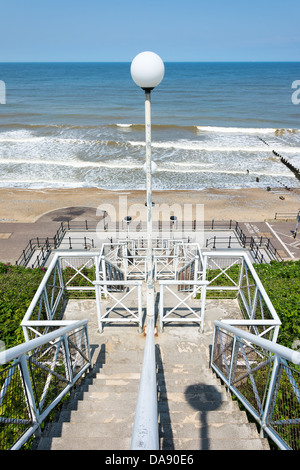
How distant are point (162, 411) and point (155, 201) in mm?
23783

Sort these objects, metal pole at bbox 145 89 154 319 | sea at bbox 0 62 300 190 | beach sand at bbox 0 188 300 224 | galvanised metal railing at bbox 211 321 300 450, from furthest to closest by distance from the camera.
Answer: sea at bbox 0 62 300 190, beach sand at bbox 0 188 300 224, metal pole at bbox 145 89 154 319, galvanised metal railing at bbox 211 321 300 450

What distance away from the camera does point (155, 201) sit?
28062 mm

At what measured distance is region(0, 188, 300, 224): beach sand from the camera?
2550cm

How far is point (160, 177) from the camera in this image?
34.7 meters

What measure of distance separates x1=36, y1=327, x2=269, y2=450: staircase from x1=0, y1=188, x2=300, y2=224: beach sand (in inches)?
728

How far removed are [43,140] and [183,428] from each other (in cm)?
4886

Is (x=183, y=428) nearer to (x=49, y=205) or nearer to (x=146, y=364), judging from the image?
(x=146, y=364)

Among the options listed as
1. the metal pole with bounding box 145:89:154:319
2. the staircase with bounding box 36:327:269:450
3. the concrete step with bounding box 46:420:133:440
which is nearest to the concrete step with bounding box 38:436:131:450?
the staircase with bounding box 36:327:269:450

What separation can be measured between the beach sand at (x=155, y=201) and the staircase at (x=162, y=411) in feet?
60.7

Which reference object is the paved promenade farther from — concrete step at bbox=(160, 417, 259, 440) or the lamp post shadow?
concrete step at bbox=(160, 417, 259, 440)

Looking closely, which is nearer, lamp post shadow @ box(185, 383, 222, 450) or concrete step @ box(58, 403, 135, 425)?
A: lamp post shadow @ box(185, 383, 222, 450)

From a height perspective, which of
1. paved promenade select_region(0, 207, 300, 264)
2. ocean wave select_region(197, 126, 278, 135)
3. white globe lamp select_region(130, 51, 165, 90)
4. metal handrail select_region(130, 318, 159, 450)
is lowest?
→ paved promenade select_region(0, 207, 300, 264)

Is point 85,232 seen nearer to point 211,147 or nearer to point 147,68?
point 147,68

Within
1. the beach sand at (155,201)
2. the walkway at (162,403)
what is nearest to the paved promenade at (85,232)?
the beach sand at (155,201)
